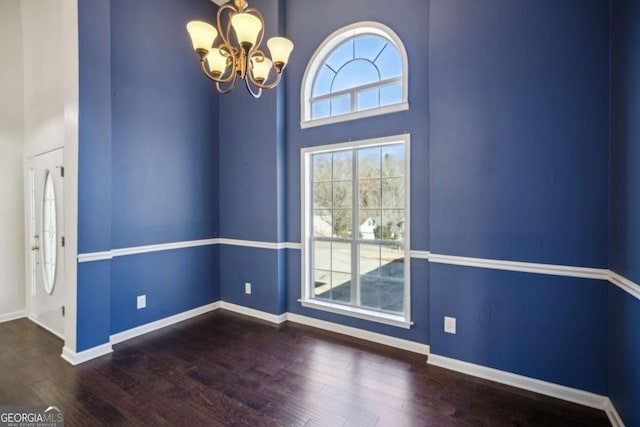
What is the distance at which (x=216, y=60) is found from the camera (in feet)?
6.84

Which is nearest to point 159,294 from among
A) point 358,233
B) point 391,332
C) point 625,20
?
point 358,233

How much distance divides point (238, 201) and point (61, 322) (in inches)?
87.8

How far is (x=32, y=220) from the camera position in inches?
141

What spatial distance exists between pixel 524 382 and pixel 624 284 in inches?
41.1

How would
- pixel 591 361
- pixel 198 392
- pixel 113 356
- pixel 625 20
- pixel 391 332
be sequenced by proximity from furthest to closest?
pixel 391 332
pixel 113 356
pixel 198 392
pixel 591 361
pixel 625 20

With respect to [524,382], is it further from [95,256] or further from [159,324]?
[95,256]

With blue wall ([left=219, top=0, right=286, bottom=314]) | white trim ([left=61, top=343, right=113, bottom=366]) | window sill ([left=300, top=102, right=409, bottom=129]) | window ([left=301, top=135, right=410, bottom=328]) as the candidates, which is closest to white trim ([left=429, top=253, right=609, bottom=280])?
window ([left=301, top=135, right=410, bottom=328])

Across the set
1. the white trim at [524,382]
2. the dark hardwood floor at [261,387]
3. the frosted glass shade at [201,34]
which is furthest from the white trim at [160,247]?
the white trim at [524,382]

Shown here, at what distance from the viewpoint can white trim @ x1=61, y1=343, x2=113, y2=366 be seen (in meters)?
2.65

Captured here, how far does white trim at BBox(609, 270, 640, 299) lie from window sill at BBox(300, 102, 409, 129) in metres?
1.99

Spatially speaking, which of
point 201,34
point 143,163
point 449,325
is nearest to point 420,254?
point 449,325

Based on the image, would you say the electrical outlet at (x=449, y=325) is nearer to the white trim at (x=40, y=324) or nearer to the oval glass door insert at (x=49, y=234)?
the white trim at (x=40, y=324)

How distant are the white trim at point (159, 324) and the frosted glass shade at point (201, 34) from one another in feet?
9.33

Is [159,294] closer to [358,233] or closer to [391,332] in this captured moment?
[358,233]
